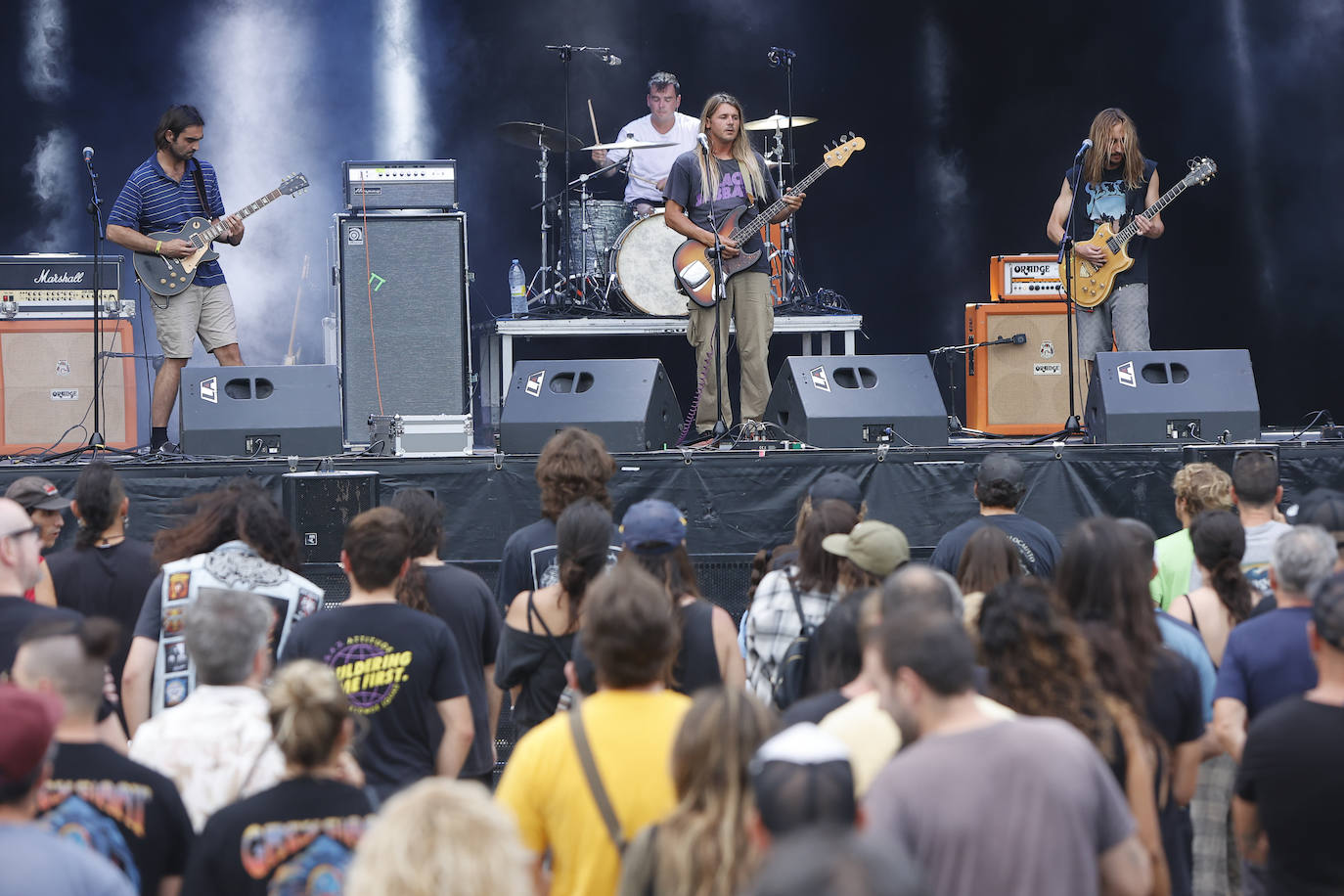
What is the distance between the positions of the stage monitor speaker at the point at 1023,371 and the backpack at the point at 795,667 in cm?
594

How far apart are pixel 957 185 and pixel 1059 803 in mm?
9515

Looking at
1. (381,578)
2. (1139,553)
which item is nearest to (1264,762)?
(1139,553)

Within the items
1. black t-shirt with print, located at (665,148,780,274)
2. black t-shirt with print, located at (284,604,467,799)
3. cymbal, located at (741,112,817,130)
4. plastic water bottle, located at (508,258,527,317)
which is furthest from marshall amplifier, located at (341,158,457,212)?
black t-shirt with print, located at (284,604,467,799)

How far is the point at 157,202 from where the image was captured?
743cm

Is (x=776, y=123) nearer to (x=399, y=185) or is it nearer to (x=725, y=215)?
(x=725, y=215)

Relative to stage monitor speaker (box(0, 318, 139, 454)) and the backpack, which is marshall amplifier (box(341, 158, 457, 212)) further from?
the backpack

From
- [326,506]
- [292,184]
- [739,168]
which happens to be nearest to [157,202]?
[292,184]

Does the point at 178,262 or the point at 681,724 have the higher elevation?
the point at 178,262

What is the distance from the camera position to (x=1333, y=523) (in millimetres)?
3992

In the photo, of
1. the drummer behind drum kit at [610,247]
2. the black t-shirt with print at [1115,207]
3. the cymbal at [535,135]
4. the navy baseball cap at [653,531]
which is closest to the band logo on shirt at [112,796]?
the navy baseball cap at [653,531]

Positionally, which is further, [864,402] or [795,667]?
[864,402]

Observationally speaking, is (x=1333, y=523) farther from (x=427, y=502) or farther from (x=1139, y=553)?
(x=427, y=502)

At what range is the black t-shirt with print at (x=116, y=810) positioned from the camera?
2.54m

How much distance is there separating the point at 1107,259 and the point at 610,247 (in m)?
3.80
